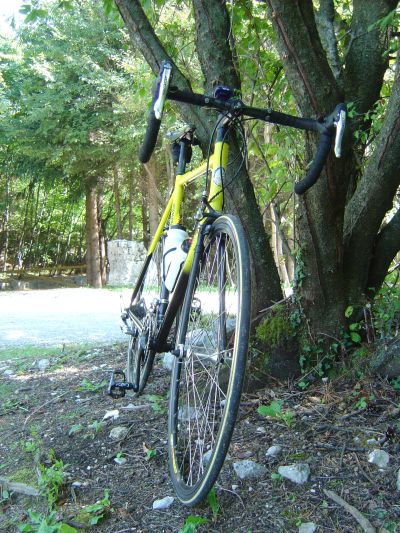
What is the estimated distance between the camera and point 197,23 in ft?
10.3

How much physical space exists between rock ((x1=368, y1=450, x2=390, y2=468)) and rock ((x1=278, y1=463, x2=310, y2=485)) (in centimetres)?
28

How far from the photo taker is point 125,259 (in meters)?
16.8

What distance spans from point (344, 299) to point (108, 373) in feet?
6.41

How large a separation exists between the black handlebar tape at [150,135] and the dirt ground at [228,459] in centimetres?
146

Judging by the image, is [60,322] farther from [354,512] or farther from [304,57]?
[354,512]

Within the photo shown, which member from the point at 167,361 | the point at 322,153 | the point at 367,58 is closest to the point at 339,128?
the point at 322,153

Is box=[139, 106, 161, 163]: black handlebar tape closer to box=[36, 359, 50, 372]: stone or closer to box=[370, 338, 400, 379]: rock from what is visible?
box=[370, 338, 400, 379]: rock

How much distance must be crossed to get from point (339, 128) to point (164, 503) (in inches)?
67.0

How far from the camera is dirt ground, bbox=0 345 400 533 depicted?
194 cm

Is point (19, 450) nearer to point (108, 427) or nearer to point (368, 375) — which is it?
point (108, 427)

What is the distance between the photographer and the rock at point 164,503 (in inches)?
81.9

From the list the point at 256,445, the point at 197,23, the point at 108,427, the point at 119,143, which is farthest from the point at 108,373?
the point at 119,143

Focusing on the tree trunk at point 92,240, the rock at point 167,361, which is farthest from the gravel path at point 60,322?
the tree trunk at point 92,240

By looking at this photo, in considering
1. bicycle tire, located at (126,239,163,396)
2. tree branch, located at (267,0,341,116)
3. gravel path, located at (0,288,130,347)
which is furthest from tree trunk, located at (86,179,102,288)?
tree branch, located at (267,0,341,116)
